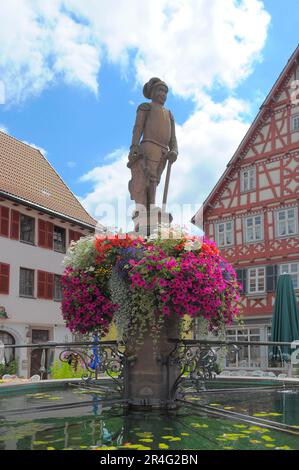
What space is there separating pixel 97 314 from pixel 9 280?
17.8 m

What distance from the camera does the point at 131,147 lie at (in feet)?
22.5

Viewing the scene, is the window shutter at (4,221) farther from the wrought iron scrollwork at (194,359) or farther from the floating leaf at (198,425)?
the floating leaf at (198,425)

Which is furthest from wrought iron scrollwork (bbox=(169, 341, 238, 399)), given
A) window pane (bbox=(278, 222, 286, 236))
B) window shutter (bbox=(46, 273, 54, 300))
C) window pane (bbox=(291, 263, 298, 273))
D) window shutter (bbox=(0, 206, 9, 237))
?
window pane (bbox=(278, 222, 286, 236))

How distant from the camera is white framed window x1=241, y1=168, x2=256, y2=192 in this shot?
28.2m

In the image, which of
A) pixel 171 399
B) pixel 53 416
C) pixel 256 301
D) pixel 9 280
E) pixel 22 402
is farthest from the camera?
pixel 256 301

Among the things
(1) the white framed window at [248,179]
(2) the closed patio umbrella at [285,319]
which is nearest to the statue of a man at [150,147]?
(2) the closed patio umbrella at [285,319]

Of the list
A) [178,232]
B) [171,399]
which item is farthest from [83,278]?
[171,399]

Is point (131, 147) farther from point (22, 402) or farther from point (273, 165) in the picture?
point (273, 165)

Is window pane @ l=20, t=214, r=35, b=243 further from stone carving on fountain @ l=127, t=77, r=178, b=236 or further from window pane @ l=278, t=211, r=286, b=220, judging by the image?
stone carving on fountain @ l=127, t=77, r=178, b=236

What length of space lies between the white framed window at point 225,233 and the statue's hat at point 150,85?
22.0 m

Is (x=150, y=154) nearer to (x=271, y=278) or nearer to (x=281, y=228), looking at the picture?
(x=271, y=278)

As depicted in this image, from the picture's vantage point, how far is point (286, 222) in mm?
26484

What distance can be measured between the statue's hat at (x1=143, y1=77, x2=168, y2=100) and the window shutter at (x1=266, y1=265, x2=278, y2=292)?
2062cm

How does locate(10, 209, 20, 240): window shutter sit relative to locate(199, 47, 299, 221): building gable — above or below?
below
